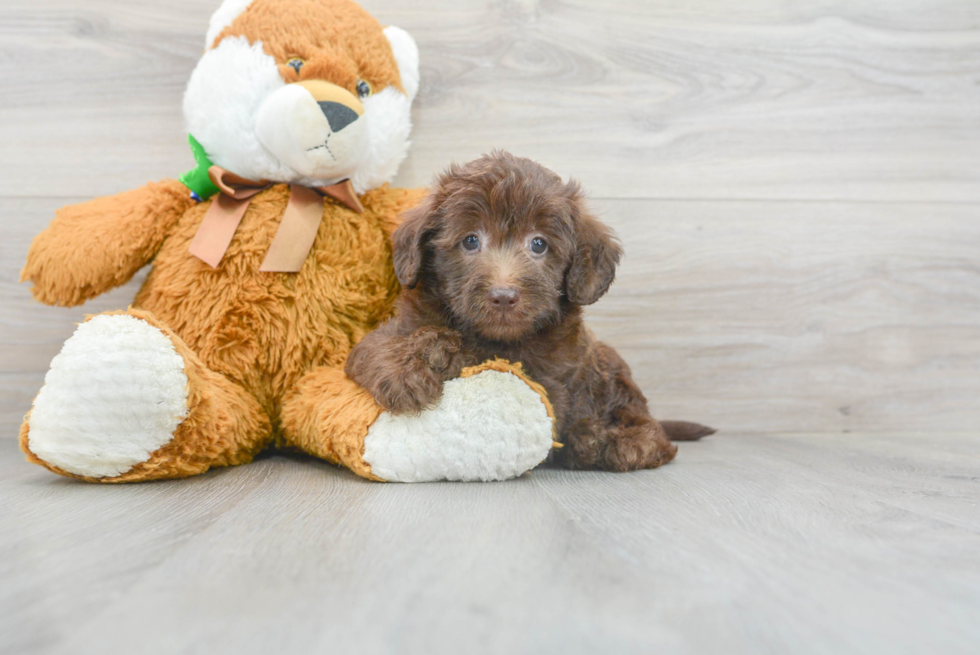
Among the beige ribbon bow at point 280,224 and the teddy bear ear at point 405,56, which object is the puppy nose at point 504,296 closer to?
the beige ribbon bow at point 280,224

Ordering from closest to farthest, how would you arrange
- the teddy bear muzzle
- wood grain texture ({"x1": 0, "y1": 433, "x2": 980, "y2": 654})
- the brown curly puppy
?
wood grain texture ({"x1": 0, "y1": 433, "x2": 980, "y2": 654})
the brown curly puppy
the teddy bear muzzle

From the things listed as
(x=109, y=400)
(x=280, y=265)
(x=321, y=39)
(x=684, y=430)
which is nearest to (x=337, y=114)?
(x=321, y=39)

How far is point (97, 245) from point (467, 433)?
947 millimetres

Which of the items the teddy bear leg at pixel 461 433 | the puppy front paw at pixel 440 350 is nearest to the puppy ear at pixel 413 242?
the puppy front paw at pixel 440 350

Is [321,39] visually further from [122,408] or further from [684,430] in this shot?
[684,430]

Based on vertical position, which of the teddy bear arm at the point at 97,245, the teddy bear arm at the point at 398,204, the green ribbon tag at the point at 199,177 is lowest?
the teddy bear arm at the point at 97,245

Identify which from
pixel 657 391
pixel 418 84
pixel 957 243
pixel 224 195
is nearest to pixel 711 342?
pixel 657 391

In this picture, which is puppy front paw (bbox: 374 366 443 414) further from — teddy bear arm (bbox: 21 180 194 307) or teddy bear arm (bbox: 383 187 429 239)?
teddy bear arm (bbox: 21 180 194 307)

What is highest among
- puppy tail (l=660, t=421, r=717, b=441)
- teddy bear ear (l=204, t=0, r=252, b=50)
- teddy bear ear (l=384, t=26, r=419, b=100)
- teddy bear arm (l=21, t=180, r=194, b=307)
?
teddy bear ear (l=204, t=0, r=252, b=50)

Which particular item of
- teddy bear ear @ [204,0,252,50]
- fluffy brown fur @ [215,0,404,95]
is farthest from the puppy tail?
teddy bear ear @ [204,0,252,50]

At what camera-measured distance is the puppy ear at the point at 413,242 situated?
137 centimetres

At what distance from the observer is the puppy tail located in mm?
1886

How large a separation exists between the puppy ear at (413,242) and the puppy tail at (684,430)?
2.89ft

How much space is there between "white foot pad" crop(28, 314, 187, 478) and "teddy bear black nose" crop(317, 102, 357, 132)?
0.58m
